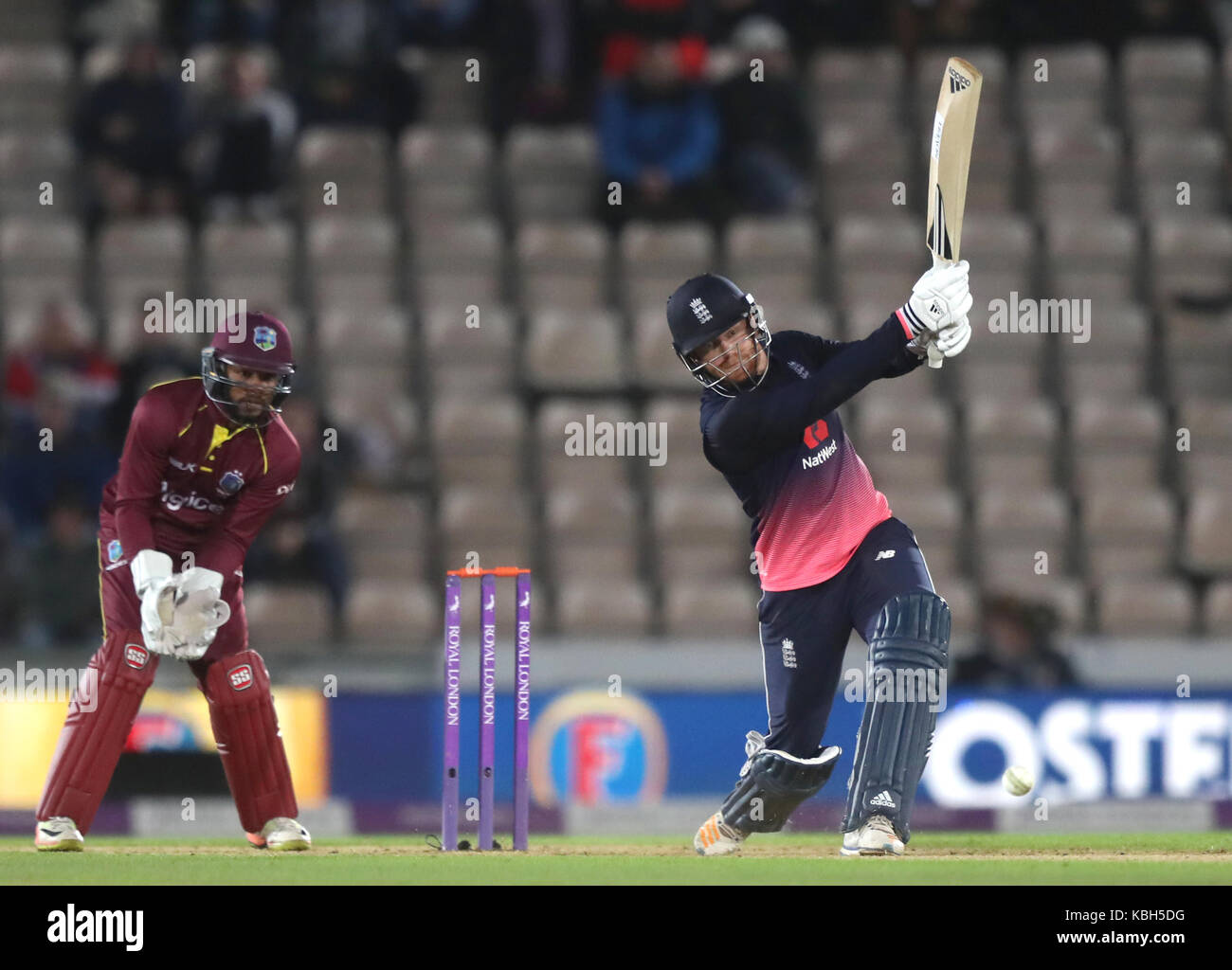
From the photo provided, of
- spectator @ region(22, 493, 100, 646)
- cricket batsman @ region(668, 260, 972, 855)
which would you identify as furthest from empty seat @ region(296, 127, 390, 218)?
cricket batsman @ region(668, 260, 972, 855)

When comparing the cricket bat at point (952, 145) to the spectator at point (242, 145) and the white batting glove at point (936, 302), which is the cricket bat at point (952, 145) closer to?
the white batting glove at point (936, 302)

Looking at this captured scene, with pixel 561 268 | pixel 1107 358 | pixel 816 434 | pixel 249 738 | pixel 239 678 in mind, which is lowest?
pixel 249 738

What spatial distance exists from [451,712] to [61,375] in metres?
5.58

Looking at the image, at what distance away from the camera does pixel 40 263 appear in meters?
13.7

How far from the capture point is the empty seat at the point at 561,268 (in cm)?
1405

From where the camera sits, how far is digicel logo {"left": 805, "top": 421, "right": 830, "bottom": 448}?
7.59 meters

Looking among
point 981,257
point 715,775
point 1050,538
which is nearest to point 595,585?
point 715,775

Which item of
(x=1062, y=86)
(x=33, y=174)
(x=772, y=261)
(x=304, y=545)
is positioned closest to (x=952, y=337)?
(x=304, y=545)

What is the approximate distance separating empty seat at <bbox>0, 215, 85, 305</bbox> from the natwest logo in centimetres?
610

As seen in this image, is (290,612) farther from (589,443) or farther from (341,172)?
(341,172)

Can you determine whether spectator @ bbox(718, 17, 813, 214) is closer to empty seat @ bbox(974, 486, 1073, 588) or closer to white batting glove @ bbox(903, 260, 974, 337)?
empty seat @ bbox(974, 486, 1073, 588)

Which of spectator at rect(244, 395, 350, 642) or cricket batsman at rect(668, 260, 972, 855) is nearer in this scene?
cricket batsman at rect(668, 260, 972, 855)

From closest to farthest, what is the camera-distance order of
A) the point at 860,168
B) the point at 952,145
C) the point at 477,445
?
the point at 952,145
the point at 477,445
the point at 860,168

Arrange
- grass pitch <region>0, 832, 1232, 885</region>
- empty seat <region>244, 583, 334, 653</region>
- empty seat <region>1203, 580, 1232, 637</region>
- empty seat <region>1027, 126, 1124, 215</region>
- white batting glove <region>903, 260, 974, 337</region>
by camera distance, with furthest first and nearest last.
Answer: empty seat <region>1027, 126, 1124, 215</region> < empty seat <region>1203, 580, 1232, 637</region> < empty seat <region>244, 583, 334, 653</region> < white batting glove <region>903, 260, 974, 337</region> < grass pitch <region>0, 832, 1232, 885</region>
